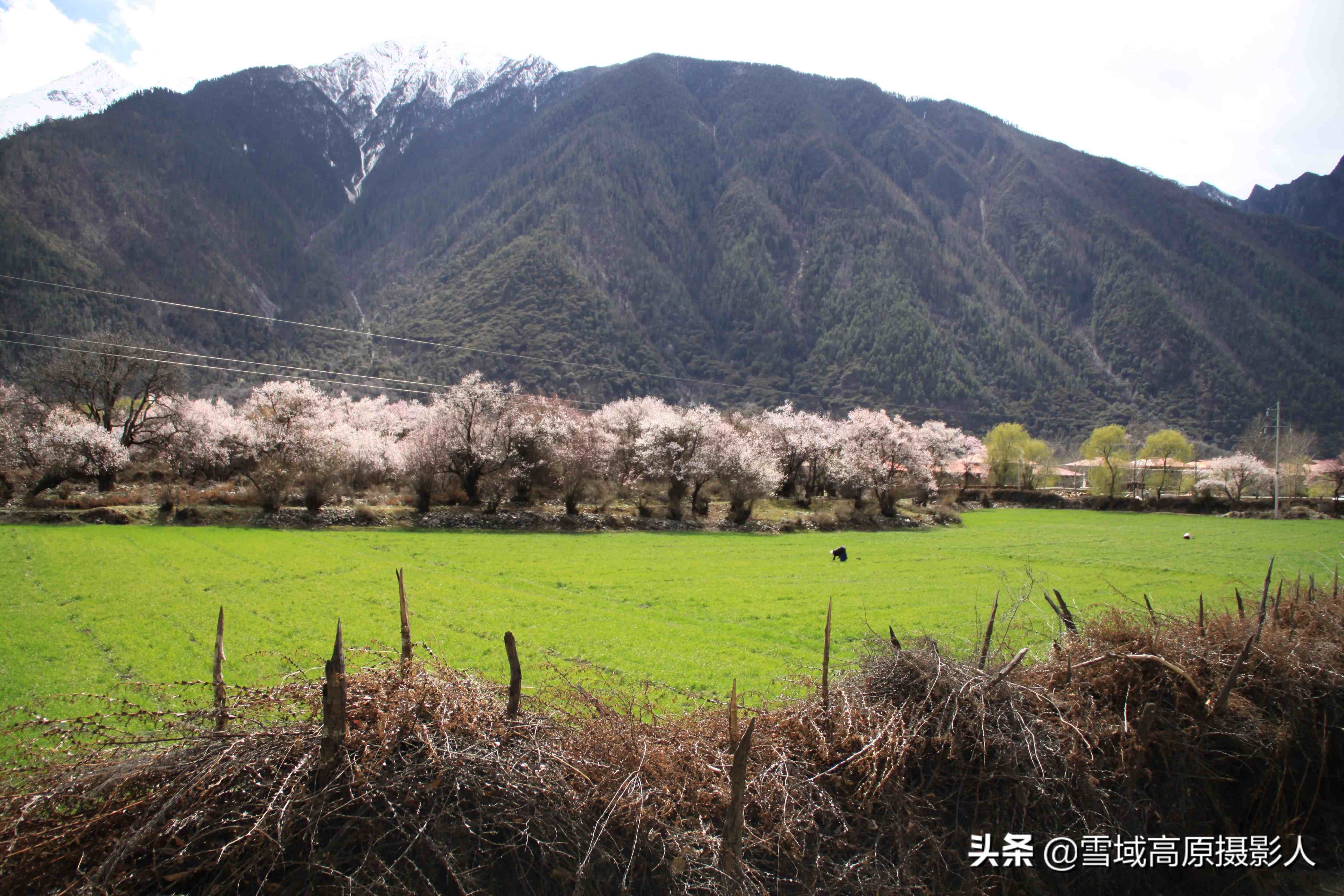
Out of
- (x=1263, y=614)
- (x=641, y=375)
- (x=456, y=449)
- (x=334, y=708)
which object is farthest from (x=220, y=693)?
(x=641, y=375)

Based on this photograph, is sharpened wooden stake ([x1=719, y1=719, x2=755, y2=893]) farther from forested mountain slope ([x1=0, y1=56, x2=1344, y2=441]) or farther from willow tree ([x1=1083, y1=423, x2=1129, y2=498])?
forested mountain slope ([x1=0, y1=56, x2=1344, y2=441])

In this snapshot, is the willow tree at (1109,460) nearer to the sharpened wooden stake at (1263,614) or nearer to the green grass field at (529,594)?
the green grass field at (529,594)

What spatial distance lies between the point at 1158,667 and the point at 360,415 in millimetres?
62908

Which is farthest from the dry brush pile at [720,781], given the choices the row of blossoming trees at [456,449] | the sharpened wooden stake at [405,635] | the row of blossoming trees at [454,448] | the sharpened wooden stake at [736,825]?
the row of blossoming trees at [454,448]

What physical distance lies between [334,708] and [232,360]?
75.6m

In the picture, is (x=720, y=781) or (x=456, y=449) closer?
(x=720, y=781)

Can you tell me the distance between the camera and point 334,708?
4.06 meters

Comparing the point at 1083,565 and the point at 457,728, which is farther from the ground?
the point at 457,728

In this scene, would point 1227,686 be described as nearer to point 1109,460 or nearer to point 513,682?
point 513,682

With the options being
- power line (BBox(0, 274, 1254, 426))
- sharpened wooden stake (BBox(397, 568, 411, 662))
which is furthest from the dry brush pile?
power line (BBox(0, 274, 1254, 426))

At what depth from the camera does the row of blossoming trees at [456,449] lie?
129 feet

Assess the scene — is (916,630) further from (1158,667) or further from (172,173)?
(172,173)

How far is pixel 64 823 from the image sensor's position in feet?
12.6

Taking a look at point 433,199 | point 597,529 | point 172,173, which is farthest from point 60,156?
point 597,529
